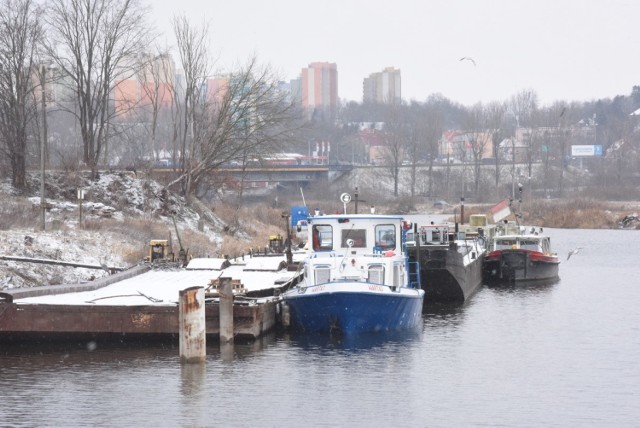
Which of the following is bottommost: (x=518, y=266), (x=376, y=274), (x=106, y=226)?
(x=518, y=266)

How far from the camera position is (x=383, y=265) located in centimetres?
3859

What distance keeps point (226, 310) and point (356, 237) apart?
7.34 m

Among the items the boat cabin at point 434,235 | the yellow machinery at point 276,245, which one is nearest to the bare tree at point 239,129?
the yellow machinery at point 276,245

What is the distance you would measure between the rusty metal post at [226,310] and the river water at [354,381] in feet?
1.37

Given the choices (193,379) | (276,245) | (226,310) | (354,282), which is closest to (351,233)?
(354,282)

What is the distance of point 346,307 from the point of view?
37.1 m

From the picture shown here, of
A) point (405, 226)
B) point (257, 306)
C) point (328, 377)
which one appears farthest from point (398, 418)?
point (405, 226)

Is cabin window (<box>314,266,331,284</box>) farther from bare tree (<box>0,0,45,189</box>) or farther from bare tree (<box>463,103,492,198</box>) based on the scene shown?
bare tree (<box>463,103,492,198</box>)

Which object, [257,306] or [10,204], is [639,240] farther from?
[257,306]

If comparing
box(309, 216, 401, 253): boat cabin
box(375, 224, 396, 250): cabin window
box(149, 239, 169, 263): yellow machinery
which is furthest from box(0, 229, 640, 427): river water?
box(149, 239, 169, 263): yellow machinery

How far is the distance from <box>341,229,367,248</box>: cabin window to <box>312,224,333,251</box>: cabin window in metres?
0.45

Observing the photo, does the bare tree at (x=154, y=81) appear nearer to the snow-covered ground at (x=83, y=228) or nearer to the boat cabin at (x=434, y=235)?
the snow-covered ground at (x=83, y=228)

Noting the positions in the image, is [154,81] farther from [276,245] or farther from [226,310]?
[226,310]

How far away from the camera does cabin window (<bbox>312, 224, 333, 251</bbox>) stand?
40.2m
